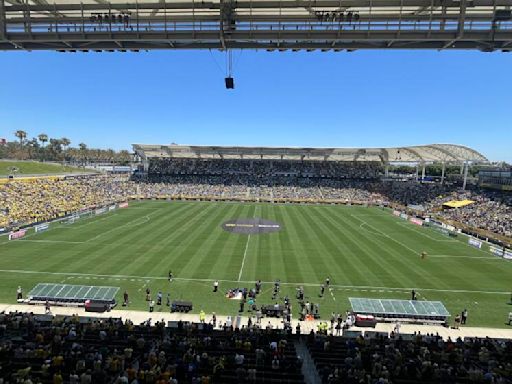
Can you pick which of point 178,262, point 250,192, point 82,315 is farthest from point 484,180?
point 82,315

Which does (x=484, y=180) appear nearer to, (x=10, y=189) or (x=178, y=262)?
(x=178, y=262)

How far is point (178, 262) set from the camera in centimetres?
3088

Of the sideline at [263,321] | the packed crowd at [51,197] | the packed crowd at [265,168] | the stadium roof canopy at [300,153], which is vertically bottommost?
the sideline at [263,321]

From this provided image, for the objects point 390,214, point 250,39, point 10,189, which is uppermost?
point 250,39

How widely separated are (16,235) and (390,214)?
55.0 metres

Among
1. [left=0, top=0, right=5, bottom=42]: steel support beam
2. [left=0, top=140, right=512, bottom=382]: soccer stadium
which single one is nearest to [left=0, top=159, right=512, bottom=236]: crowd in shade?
[left=0, top=140, right=512, bottom=382]: soccer stadium

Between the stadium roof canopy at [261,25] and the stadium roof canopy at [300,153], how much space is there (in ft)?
204

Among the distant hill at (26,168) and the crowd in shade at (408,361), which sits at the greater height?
the distant hill at (26,168)

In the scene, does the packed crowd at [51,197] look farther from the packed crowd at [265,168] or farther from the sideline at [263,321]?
the sideline at [263,321]

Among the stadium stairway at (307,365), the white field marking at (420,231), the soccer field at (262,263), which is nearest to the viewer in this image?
the stadium stairway at (307,365)

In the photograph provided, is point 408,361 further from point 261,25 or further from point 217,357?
Result: point 261,25

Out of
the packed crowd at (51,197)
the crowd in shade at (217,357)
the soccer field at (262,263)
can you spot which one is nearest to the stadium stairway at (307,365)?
the crowd in shade at (217,357)

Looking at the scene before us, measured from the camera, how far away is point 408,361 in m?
11.9

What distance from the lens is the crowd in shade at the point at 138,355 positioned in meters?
10.4
